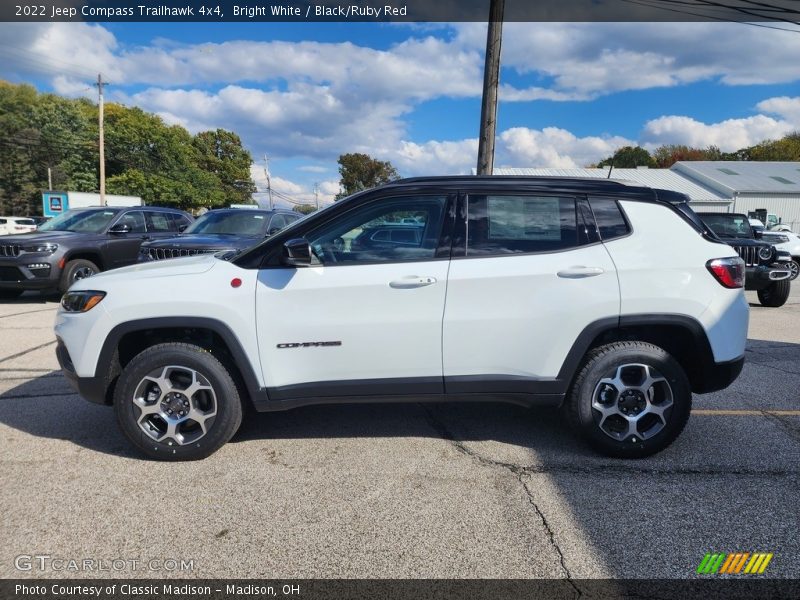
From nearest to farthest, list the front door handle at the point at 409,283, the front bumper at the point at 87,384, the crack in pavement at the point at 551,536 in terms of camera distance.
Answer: the crack in pavement at the point at 551,536 → the front door handle at the point at 409,283 → the front bumper at the point at 87,384

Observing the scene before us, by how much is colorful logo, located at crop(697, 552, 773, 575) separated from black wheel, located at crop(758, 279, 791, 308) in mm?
9539

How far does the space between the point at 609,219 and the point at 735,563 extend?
2.03 meters

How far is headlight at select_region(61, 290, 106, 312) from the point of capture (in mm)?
3400

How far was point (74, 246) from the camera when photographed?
963cm

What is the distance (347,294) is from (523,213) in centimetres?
127

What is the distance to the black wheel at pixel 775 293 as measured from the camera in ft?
33.8

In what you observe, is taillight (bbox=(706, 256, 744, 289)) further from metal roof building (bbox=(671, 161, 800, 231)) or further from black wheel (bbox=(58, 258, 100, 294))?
metal roof building (bbox=(671, 161, 800, 231))

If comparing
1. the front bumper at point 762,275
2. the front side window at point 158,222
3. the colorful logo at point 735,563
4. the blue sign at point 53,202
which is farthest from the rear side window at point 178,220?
the blue sign at point 53,202

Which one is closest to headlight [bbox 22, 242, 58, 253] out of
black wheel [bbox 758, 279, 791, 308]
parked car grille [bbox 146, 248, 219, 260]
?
parked car grille [bbox 146, 248, 219, 260]

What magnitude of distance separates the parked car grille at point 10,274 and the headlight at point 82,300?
7.17 metres

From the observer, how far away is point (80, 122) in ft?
206

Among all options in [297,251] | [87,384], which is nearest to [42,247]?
[87,384]

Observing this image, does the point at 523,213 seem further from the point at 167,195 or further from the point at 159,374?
the point at 167,195

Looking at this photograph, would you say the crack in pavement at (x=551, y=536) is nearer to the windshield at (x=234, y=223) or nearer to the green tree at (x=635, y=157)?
the windshield at (x=234, y=223)
